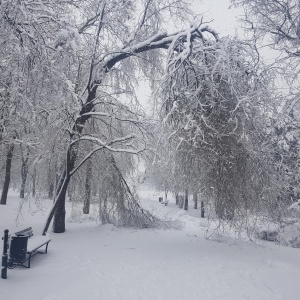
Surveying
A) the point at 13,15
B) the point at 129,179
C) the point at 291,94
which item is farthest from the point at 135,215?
the point at 13,15

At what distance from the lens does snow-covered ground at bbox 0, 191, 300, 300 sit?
5656mm

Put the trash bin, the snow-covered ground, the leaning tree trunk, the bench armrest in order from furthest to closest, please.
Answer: the leaning tree trunk
the bench armrest
the trash bin
the snow-covered ground

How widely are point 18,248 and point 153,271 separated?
3166mm

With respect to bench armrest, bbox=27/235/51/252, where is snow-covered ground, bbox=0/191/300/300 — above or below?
below

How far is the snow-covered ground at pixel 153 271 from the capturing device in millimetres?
5656

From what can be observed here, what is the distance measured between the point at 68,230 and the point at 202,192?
5938mm

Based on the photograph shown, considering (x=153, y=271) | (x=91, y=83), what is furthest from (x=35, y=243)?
(x=91, y=83)

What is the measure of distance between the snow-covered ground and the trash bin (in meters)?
0.29

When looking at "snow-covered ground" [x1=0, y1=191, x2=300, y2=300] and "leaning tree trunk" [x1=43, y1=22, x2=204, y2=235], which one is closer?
"snow-covered ground" [x1=0, y1=191, x2=300, y2=300]

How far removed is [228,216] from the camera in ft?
29.7

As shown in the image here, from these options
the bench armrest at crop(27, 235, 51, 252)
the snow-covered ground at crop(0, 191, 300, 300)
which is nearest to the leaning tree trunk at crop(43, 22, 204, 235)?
the snow-covered ground at crop(0, 191, 300, 300)

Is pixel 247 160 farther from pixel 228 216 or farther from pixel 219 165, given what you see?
pixel 228 216

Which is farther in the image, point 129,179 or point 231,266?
point 129,179

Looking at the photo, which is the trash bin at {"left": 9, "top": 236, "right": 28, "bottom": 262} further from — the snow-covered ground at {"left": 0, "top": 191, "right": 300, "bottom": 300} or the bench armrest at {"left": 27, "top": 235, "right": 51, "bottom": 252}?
the snow-covered ground at {"left": 0, "top": 191, "right": 300, "bottom": 300}
